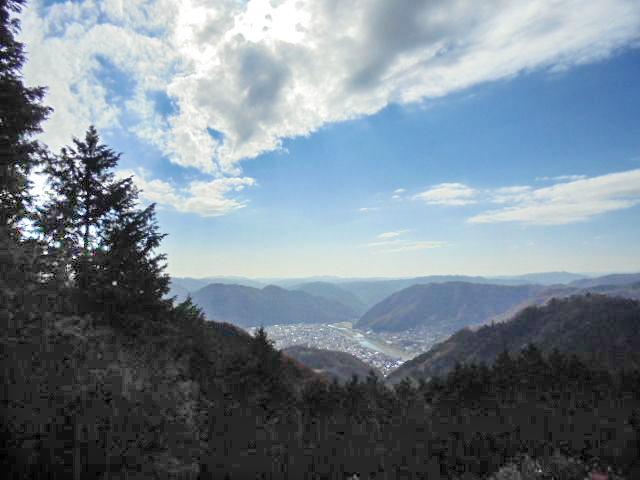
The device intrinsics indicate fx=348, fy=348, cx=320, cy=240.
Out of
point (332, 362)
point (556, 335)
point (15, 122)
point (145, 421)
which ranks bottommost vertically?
point (332, 362)

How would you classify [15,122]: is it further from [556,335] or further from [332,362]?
[556,335]

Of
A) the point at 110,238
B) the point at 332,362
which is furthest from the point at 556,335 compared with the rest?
the point at 110,238

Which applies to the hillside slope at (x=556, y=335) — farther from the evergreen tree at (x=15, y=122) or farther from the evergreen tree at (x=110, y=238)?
the evergreen tree at (x=15, y=122)

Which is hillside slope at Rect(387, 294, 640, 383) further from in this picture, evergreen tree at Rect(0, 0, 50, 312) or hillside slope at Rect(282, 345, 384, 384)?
evergreen tree at Rect(0, 0, 50, 312)

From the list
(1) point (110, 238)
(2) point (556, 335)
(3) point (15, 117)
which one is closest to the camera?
(3) point (15, 117)

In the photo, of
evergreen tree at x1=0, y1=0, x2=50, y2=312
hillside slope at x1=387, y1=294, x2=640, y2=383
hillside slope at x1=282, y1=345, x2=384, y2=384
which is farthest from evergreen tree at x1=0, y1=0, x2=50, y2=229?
hillside slope at x1=282, y1=345, x2=384, y2=384

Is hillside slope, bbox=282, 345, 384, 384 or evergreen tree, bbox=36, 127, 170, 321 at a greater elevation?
evergreen tree, bbox=36, 127, 170, 321

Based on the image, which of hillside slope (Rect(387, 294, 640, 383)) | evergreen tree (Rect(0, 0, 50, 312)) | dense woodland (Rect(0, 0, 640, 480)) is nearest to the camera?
dense woodland (Rect(0, 0, 640, 480))

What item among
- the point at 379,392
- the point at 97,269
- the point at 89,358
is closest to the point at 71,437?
the point at 89,358

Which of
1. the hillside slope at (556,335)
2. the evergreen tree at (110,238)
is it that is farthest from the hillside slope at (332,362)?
the evergreen tree at (110,238)
